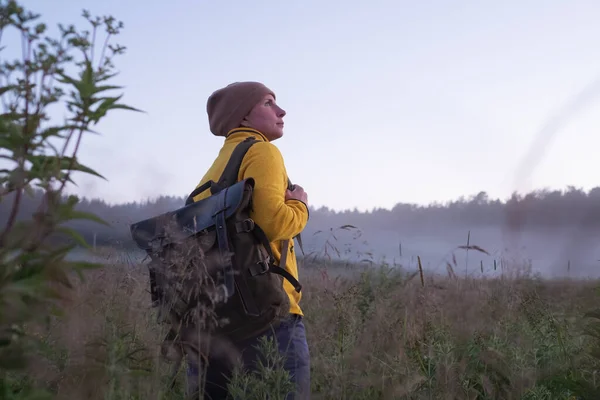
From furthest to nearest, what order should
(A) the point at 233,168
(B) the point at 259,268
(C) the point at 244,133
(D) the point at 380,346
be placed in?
(D) the point at 380,346
(C) the point at 244,133
(A) the point at 233,168
(B) the point at 259,268

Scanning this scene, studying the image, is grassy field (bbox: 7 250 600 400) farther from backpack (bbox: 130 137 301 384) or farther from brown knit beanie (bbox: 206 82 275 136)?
brown knit beanie (bbox: 206 82 275 136)

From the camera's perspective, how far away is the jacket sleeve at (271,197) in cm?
283

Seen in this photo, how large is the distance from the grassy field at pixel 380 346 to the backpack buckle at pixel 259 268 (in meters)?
0.50

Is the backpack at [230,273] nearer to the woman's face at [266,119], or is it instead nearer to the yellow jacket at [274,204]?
the yellow jacket at [274,204]

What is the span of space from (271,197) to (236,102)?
87cm

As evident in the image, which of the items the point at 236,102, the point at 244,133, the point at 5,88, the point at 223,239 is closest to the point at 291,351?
the point at 223,239

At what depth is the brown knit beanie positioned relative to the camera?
136 inches

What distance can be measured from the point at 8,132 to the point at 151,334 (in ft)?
4.00

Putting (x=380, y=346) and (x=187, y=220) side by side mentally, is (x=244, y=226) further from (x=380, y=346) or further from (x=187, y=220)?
(x=380, y=346)

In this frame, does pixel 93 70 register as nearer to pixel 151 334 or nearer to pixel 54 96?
pixel 54 96

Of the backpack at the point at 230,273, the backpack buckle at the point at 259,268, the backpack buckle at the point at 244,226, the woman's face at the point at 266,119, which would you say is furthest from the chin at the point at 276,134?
the backpack buckle at the point at 259,268

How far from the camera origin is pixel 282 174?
9.88 ft

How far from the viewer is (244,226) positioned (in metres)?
2.78

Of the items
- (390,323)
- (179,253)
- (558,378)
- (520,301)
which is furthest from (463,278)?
(179,253)
